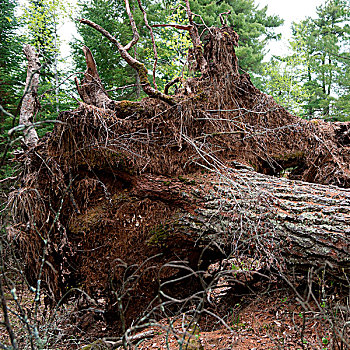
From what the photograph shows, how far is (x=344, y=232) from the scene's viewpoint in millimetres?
2578

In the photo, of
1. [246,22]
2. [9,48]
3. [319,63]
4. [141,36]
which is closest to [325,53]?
[319,63]

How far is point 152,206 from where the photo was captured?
334 cm

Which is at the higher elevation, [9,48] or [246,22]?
[246,22]

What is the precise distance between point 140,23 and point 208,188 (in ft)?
41.2

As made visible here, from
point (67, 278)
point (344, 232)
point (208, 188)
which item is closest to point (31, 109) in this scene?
point (67, 278)

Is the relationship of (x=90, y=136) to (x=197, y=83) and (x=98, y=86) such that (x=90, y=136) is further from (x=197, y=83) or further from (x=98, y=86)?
(x=197, y=83)

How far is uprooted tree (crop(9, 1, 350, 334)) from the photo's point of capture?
281 centimetres

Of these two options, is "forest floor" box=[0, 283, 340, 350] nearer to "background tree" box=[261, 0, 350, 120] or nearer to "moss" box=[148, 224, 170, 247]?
"moss" box=[148, 224, 170, 247]

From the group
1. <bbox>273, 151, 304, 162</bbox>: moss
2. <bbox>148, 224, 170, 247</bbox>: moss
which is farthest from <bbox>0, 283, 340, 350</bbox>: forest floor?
<bbox>273, 151, 304, 162</bbox>: moss

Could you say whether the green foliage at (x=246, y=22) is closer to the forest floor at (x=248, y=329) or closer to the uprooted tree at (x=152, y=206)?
the uprooted tree at (x=152, y=206)

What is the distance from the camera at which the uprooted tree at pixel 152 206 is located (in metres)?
2.81

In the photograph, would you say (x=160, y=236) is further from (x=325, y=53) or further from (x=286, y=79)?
(x=325, y=53)

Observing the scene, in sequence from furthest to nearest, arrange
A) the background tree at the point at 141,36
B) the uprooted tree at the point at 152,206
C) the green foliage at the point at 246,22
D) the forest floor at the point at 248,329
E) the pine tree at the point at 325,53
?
1. the pine tree at the point at 325,53
2. the green foliage at the point at 246,22
3. the background tree at the point at 141,36
4. the uprooted tree at the point at 152,206
5. the forest floor at the point at 248,329

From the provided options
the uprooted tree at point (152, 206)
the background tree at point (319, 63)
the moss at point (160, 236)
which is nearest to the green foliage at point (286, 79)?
the background tree at point (319, 63)
